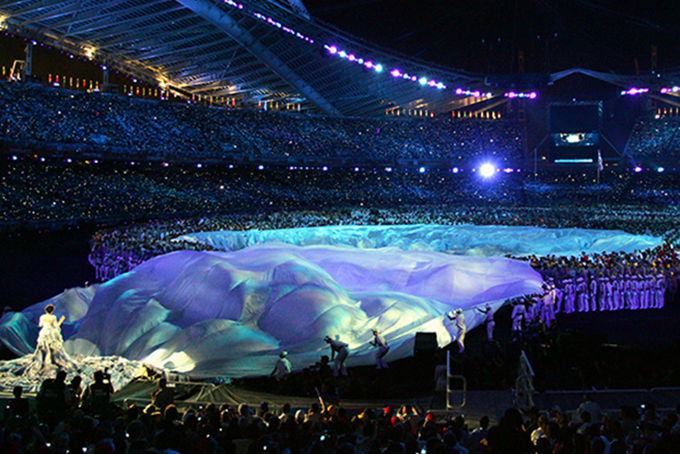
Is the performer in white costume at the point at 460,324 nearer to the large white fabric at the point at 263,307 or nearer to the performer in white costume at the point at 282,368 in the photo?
the large white fabric at the point at 263,307

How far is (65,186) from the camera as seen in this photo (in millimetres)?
43188

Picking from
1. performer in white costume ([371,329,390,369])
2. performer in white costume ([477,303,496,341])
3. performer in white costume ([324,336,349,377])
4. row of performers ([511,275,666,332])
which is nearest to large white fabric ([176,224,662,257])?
row of performers ([511,275,666,332])

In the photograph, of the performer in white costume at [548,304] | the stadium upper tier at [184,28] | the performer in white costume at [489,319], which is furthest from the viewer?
the stadium upper tier at [184,28]

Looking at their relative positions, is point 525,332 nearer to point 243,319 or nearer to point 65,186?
point 243,319

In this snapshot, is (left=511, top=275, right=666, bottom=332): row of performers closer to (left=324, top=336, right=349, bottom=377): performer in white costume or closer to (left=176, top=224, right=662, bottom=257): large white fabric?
(left=176, top=224, right=662, bottom=257): large white fabric

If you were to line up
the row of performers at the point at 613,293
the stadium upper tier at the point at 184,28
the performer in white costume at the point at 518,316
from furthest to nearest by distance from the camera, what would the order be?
the stadium upper tier at the point at 184,28
the row of performers at the point at 613,293
the performer in white costume at the point at 518,316

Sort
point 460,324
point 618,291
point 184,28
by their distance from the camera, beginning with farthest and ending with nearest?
point 184,28 → point 618,291 → point 460,324

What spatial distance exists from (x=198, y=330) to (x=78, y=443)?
23.5 feet

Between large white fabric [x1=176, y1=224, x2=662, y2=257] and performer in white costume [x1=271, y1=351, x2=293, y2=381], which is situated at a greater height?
A: large white fabric [x1=176, y1=224, x2=662, y2=257]

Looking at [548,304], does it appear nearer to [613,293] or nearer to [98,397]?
[613,293]

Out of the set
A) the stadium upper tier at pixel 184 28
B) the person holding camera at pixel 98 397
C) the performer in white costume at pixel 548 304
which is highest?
the stadium upper tier at pixel 184 28

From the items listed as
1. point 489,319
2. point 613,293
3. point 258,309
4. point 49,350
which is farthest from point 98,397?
point 613,293

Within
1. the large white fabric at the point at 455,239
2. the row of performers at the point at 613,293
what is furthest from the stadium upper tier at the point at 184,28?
the row of performers at the point at 613,293

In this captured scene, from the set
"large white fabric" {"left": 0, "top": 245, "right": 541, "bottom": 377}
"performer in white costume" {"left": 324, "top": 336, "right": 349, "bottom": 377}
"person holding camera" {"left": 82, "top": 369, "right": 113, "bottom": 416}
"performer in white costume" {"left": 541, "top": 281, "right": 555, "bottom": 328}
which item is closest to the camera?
"person holding camera" {"left": 82, "top": 369, "right": 113, "bottom": 416}
